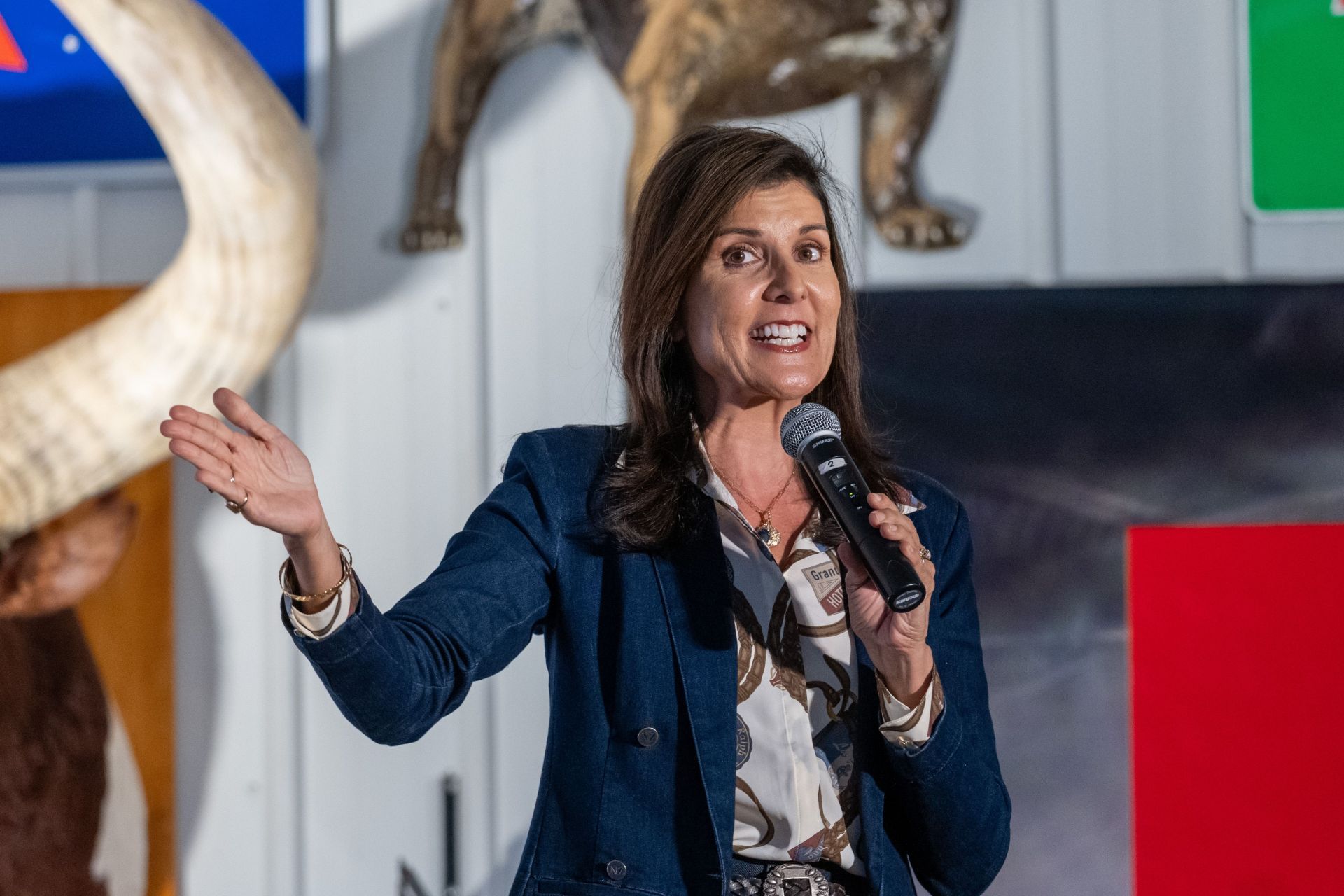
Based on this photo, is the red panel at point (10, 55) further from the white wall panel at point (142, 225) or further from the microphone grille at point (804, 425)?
the microphone grille at point (804, 425)

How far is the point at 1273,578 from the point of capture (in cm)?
167

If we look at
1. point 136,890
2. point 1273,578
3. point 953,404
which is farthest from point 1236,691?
point 136,890

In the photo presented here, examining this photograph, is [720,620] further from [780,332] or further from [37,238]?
[37,238]

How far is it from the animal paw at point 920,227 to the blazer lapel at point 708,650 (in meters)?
0.87

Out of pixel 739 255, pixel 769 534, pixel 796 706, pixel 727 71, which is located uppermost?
pixel 727 71

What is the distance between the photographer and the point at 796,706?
2.91ft

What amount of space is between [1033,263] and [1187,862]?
2.92ft

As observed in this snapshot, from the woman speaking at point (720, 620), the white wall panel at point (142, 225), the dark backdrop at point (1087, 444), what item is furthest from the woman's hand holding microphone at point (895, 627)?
the white wall panel at point (142, 225)

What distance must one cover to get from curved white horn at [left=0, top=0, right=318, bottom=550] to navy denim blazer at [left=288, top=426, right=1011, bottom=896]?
2.23 feet

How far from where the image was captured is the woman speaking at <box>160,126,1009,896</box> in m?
0.84

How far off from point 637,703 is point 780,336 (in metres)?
0.31

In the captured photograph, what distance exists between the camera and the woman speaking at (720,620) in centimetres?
84

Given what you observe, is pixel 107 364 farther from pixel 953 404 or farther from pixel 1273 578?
pixel 1273 578

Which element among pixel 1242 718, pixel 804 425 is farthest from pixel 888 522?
pixel 1242 718
